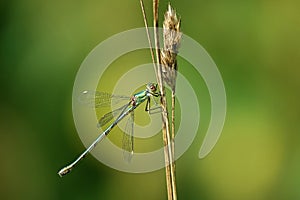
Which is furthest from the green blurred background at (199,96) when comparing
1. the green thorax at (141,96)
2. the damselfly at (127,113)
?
the green thorax at (141,96)

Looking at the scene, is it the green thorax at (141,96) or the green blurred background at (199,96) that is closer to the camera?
the green thorax at (141,96)

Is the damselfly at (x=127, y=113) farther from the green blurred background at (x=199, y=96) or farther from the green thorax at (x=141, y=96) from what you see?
the green blurred background at (x=199, y=96)

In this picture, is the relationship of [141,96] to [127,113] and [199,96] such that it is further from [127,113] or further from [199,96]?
[199,96]

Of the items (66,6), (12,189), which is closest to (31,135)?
(12,189)

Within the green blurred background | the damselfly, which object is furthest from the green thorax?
the green blurred background

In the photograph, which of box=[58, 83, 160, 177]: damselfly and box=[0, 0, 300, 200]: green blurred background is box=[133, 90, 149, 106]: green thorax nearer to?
box=[58, 83, 160, 177]: damselfly

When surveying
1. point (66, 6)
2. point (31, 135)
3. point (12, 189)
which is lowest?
point (12, 189)

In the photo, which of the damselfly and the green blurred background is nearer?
the damselfly

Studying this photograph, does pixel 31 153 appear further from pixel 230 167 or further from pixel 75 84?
pixel 230 167
